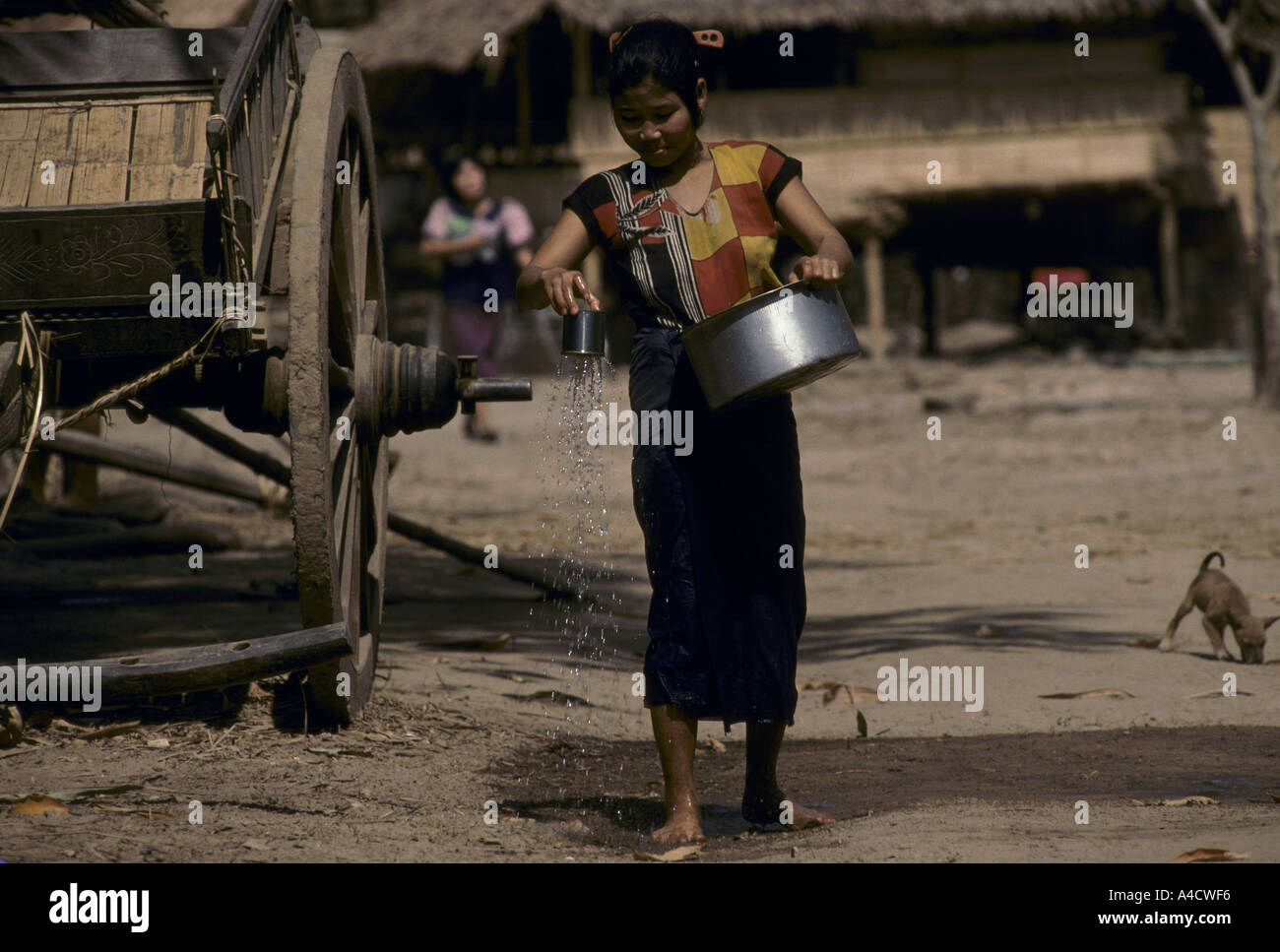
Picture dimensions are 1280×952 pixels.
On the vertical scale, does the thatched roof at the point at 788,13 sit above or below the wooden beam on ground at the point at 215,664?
above

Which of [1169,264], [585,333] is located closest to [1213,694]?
[585,333]

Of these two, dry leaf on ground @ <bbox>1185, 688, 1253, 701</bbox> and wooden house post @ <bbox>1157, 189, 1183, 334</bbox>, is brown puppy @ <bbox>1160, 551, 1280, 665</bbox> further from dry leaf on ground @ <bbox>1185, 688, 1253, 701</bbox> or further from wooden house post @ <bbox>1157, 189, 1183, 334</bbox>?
wooden house post @ <bbox>1157, 189, 1183, 334</bbox>

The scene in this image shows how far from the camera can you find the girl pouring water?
3254 millimetres

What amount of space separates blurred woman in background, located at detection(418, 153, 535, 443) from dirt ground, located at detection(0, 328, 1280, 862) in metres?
1.97

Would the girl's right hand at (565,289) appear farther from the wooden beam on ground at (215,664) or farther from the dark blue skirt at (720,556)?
the wooden beam on ground at (215,664)

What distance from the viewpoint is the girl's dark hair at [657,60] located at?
3.16m

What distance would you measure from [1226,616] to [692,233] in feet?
9.03

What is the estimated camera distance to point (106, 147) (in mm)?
3627

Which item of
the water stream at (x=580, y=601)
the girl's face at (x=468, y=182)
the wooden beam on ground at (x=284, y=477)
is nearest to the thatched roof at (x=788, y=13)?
the girl's face at (x=468, y=182)

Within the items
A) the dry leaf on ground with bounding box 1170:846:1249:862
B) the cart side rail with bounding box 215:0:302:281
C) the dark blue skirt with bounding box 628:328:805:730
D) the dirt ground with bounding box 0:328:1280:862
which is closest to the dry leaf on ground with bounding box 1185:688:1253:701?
the dirt ground with bounding box 0:328:1280:862

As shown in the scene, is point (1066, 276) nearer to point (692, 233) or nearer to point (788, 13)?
point (788, 13)

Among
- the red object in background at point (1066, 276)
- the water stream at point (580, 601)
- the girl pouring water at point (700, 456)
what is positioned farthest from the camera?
the red object in background at point (1066, 276)

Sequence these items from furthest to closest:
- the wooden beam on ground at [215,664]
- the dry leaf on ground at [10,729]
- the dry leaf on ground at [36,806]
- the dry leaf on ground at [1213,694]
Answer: the dry leaf on ground at [1213,694]
the dry leaf on ground at [10,729]
the dry leaf on ground at [36,806]
the wooden beam on ground at [215,664]

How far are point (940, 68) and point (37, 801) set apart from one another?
55.0 ft
